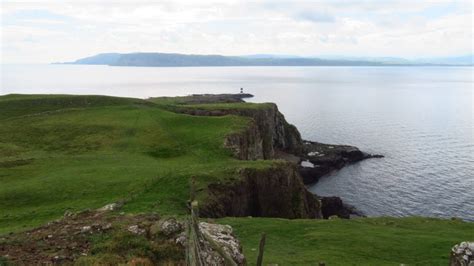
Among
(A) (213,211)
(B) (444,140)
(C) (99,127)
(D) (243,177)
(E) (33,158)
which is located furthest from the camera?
(B) (444,140)

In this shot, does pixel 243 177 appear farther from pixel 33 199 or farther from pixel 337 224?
pixel 33 199

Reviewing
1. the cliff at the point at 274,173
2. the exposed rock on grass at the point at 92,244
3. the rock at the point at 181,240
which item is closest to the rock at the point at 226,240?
the rock at the point at 181,240

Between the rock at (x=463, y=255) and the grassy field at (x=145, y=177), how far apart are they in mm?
5309

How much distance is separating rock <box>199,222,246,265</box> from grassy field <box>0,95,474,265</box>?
477 centimetres

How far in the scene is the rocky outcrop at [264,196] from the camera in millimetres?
37031

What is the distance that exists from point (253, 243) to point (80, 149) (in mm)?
33477

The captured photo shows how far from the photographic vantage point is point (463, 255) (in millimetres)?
18922

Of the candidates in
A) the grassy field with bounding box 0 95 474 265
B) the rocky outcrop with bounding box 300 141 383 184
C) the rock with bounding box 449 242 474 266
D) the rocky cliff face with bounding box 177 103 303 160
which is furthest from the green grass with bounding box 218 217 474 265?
the rocky outcrop with bounding box 300 141 383 184

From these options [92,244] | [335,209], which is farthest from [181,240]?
[335,209]

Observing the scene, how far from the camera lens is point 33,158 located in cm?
4641

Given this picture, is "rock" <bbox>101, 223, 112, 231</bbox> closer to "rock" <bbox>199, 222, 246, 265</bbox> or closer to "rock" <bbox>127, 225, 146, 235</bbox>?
"rock" <bbox>127, 225, 146, 235</bbox>

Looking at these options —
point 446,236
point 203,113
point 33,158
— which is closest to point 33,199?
point 33,158

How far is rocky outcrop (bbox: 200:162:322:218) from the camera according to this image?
37.0m

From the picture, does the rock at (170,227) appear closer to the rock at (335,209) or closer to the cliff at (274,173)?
the cliff at (274,173)
